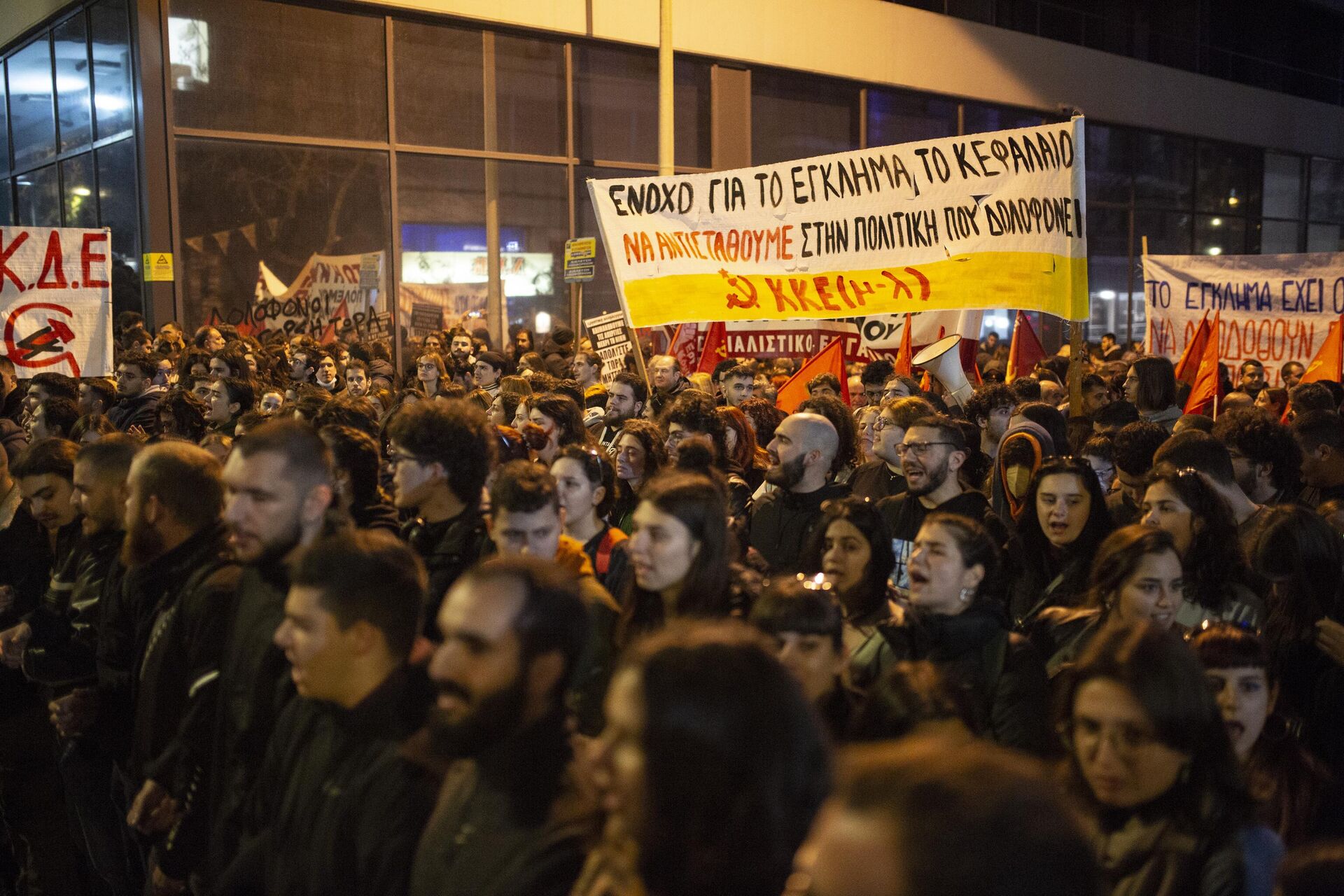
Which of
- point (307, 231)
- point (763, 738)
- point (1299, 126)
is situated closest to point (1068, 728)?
point (763, 738)

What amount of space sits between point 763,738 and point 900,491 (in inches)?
181

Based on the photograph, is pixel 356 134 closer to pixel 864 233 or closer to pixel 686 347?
pixel 686 347

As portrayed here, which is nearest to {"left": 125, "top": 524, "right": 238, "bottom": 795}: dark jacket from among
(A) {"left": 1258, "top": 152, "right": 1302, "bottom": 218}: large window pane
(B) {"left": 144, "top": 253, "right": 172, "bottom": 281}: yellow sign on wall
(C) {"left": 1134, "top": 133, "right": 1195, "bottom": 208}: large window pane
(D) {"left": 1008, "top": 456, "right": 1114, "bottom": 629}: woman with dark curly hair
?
(D) {"left": 1008, "top": 456, "right": 1114, "bottom": 629}: woman with dark curly hair

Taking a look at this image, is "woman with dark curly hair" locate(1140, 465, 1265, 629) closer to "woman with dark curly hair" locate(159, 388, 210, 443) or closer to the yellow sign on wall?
"woman with dark curly hair" locate(159, 388, 210, 443)

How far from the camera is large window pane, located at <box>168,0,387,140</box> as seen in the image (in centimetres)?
1407

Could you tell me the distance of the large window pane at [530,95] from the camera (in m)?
16.4

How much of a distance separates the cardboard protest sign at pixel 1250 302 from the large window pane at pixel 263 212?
9.66 m

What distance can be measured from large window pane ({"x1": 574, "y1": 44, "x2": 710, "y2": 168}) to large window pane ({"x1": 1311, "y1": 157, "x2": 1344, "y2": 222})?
59.8 feet

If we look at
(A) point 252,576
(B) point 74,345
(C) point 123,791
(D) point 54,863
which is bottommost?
(D) point 54,863

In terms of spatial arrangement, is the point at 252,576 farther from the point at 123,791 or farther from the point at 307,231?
the point at 307,231

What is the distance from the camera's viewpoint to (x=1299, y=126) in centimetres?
2780

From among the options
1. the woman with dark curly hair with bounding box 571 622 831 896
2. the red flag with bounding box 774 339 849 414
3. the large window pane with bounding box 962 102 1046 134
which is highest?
the large window pane with bounding box 962 102 1046 134

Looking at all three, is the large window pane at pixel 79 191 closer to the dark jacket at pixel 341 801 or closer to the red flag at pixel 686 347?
the red flag at pixel 686 347

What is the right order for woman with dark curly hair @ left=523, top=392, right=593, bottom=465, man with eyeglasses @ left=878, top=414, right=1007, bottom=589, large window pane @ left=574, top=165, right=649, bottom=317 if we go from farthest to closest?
large window pane @ left=574, top=165, right=649, bottom=317
woman with dark curly hair @ left=523, top=392, right=593, bottom=465
man with eyeglasses @ left=878, top=414, right=1007, bottom=589
